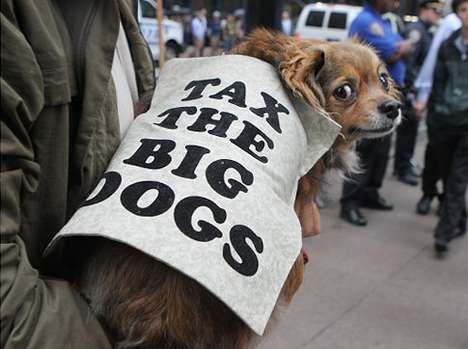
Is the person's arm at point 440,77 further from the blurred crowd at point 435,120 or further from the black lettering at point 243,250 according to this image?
the black lettering at point 243,250

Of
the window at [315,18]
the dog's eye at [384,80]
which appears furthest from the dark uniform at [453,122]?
the window at [315,18]

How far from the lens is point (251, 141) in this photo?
155 centimetres

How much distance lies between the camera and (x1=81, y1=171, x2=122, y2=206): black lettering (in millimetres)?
1344

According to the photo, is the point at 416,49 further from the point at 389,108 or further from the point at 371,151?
the point at 389,108

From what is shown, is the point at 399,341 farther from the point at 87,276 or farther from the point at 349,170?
the point at 87,276

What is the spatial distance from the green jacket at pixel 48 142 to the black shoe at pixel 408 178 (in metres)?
6.20

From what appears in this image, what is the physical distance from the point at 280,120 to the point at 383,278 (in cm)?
319

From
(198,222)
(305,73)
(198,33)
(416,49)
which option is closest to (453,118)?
(416,49)

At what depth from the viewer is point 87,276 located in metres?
1.45

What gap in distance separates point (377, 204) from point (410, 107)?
1.33 m

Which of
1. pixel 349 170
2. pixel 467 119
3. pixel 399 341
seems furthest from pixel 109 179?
pixel 467 119

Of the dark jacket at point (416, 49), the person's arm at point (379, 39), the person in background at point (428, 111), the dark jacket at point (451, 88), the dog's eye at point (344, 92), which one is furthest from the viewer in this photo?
the dark jacket at point (416, 49)

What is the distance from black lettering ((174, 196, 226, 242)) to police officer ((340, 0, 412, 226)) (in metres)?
3.62

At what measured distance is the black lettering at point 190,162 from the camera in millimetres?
1410
